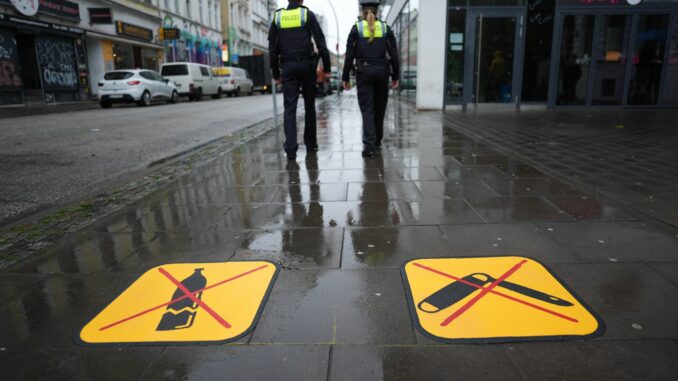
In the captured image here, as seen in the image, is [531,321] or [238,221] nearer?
[531,321]

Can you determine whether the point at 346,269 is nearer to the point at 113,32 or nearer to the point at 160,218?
the point at 160,218

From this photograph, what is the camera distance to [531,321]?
230cm

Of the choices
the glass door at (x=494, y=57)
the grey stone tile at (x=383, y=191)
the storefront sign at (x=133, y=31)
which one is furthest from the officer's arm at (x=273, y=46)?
the storefront sign at (x=133, y=31)

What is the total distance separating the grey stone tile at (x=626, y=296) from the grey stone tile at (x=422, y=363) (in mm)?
564

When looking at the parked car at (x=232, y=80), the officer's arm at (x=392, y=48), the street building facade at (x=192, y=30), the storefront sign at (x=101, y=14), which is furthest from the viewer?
the street building facade at (x=192, y=30)

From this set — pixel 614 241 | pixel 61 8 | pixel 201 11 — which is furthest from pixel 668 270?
pixel 201 11

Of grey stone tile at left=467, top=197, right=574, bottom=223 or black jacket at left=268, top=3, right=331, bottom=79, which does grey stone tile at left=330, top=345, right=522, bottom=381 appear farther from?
black jacket at left=268, top=3, right=331, bottom=79

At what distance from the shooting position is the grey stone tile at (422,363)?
6.24 feet

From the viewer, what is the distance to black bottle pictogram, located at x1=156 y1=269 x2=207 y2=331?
2355 millimetres

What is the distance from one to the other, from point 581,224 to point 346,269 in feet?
6.51

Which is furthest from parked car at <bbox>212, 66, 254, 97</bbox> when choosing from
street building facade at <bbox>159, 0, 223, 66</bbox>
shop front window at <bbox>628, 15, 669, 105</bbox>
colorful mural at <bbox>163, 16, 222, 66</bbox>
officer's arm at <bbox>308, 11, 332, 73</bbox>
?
officer's arm at <bbox>308, 11, 332, 73</bbox>

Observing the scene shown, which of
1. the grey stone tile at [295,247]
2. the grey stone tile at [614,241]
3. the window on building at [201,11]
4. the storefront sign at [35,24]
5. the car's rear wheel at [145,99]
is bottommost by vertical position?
the grey stone tile at [295,247]

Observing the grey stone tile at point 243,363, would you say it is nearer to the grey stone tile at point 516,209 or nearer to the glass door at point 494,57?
the grey stone tile at point 516,209

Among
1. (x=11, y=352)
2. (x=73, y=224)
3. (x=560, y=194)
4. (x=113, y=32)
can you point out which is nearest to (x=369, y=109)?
(x=560, y=194)
